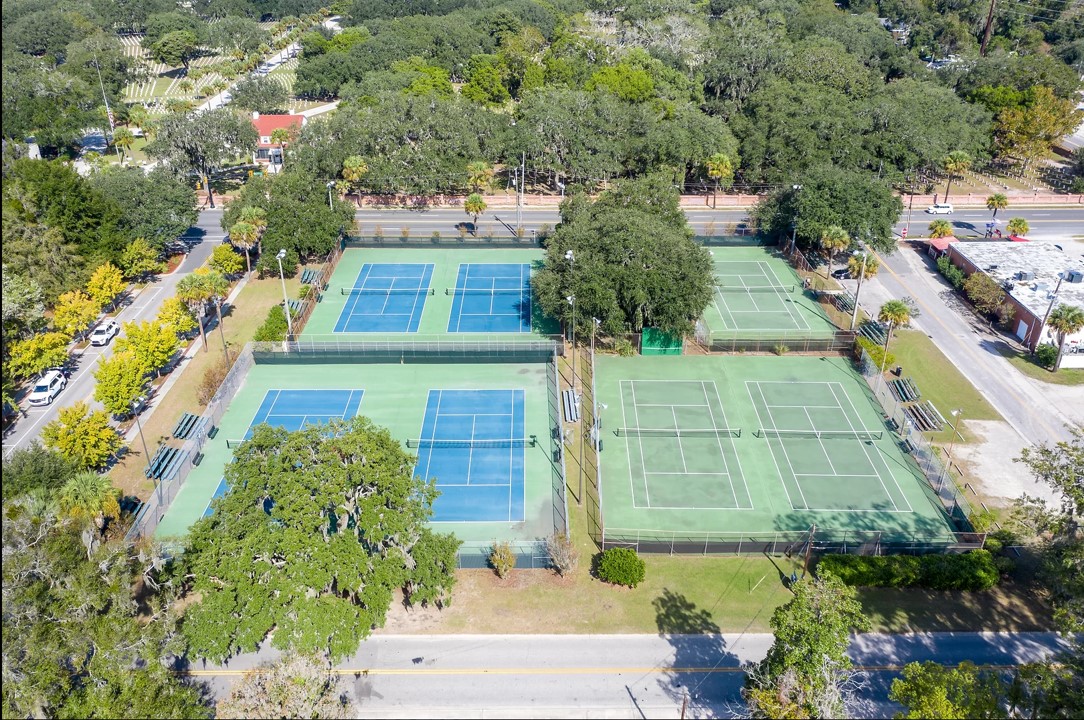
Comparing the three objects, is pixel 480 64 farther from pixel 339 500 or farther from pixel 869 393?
pixel 339 500

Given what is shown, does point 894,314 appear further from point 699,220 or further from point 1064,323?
point 699,220

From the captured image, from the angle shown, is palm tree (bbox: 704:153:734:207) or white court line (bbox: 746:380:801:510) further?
palm tree (bbox: 704:153:734:207)

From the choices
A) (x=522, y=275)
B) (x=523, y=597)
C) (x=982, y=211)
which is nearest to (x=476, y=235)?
(x=522, y=275)

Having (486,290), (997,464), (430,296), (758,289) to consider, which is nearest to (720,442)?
(997,464)

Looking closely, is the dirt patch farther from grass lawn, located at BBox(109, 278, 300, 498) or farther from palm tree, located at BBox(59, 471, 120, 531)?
grass lawn, located at BBox(109, 278, 300, 498)

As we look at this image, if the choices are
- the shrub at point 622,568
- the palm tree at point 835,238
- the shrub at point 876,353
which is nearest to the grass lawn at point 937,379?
the shrub at point 876,353

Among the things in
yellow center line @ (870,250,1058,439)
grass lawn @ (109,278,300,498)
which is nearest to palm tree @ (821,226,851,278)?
yellow center line @ (870,250,1058,439)

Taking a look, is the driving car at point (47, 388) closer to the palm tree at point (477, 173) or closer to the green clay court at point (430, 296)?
the green clay court at point (430, 296)
